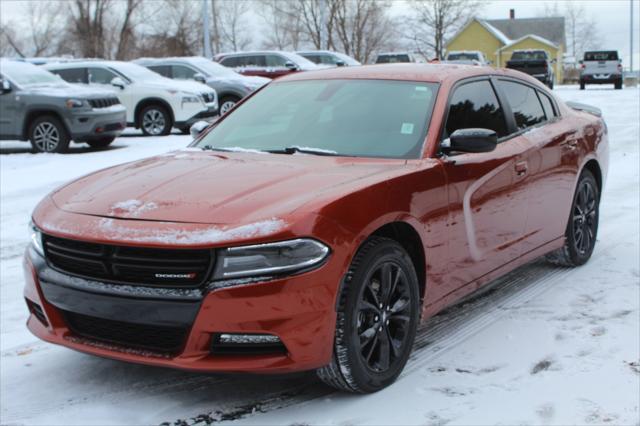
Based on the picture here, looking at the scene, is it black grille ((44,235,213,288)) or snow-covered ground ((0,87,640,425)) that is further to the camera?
snow-covered ground ((0,87,640,425))

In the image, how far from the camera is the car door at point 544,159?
5.33m

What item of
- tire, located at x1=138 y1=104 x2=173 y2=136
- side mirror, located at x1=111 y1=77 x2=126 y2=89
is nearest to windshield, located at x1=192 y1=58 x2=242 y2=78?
tire, located at x1=138 y1=104 x2=173 y2=136

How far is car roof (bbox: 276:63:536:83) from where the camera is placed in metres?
5.01

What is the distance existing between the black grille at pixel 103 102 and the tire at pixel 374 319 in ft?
38.2

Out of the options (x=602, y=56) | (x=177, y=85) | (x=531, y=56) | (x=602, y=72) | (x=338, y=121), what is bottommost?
(x=338, y=121)

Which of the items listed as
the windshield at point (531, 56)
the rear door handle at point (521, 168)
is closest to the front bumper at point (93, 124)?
the rear door handle at point (521, 168)

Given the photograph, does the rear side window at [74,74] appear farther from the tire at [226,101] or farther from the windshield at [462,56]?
the windshield at [462,56]

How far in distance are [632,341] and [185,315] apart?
2507mm

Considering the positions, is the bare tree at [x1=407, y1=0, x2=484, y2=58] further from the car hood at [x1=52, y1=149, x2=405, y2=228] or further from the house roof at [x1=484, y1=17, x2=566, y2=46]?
the car hood at [x1=52, y1=149, x2=405, y2=228]

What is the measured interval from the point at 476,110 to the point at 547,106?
123 centimetres

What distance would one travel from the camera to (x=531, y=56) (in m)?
37.5

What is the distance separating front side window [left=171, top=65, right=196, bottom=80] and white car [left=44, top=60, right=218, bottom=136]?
8.54ft

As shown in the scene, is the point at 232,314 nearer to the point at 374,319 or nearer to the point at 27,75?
the point at 374,319

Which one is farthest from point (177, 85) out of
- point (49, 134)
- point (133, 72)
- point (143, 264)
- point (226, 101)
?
point (143, 264)
